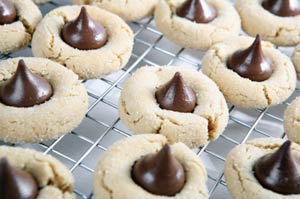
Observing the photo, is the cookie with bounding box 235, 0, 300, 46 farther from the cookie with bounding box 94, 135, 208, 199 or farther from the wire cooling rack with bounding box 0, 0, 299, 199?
the cookie with bounding box 94, 135, 208, 199

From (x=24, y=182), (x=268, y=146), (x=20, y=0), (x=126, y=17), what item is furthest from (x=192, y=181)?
(x=20, y=0)

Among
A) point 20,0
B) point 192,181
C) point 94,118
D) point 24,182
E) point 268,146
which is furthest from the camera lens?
Result: point 20,0

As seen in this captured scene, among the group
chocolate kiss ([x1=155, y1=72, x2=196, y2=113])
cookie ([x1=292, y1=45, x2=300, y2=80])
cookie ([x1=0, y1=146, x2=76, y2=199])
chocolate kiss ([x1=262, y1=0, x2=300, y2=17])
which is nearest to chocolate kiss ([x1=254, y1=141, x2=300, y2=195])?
chocolate kiss ([x1=155, y1=72, x2=196, y2=113])

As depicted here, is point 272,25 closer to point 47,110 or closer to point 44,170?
point 47,110

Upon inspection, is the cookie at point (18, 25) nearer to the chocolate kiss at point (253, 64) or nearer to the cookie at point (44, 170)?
the cookie at point (44, 170)

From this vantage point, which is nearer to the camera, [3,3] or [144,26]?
[3,3]

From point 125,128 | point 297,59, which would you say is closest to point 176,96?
point 125,128

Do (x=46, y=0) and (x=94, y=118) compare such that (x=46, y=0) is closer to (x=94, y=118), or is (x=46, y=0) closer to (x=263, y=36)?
(x=94, y=118)

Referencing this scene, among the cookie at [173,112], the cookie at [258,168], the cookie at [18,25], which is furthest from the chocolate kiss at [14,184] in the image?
the cookie at [18,25]
